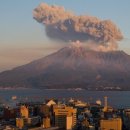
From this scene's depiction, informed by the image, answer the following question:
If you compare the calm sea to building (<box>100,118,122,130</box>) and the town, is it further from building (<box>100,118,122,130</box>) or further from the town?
building (<box>100,118,122,130</box>)

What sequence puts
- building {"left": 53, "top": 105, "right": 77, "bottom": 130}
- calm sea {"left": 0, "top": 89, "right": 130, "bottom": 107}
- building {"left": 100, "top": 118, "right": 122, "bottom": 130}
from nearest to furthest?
building {"left": 100, "top": 118, "right": 122, "bottom": 130} < building {"left": 53, "top": 105, "right": 77, "bottom": 130} < calm sea {"left": 0, "top": 89, "right": 130, "bottom": 107}

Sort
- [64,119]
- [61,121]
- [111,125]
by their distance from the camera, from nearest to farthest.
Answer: [111,125], [61,121], [64,119]

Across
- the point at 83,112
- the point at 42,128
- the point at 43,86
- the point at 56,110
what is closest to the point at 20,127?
the point at 42,128

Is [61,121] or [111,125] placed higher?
[61,121]

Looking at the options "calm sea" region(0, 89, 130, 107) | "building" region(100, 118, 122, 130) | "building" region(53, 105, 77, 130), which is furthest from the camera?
"calm sea" region(0, 89, 130, 107)

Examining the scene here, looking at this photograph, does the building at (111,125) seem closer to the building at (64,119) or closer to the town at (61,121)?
the town at (61,121)

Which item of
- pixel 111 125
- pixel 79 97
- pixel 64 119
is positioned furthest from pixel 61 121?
pixel 79 97

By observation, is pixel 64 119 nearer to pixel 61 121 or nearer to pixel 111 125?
pixel 61 121

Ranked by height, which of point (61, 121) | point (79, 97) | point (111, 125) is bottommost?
point (111, 125)

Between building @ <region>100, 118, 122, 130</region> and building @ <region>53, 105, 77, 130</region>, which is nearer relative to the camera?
building @ <region>100, 118, 122, 130</region>

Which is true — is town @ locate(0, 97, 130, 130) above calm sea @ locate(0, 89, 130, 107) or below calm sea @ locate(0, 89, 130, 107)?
below

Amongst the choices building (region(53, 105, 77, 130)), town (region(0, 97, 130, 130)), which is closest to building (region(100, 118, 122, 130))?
town (region(0, 97, 130, 130))
